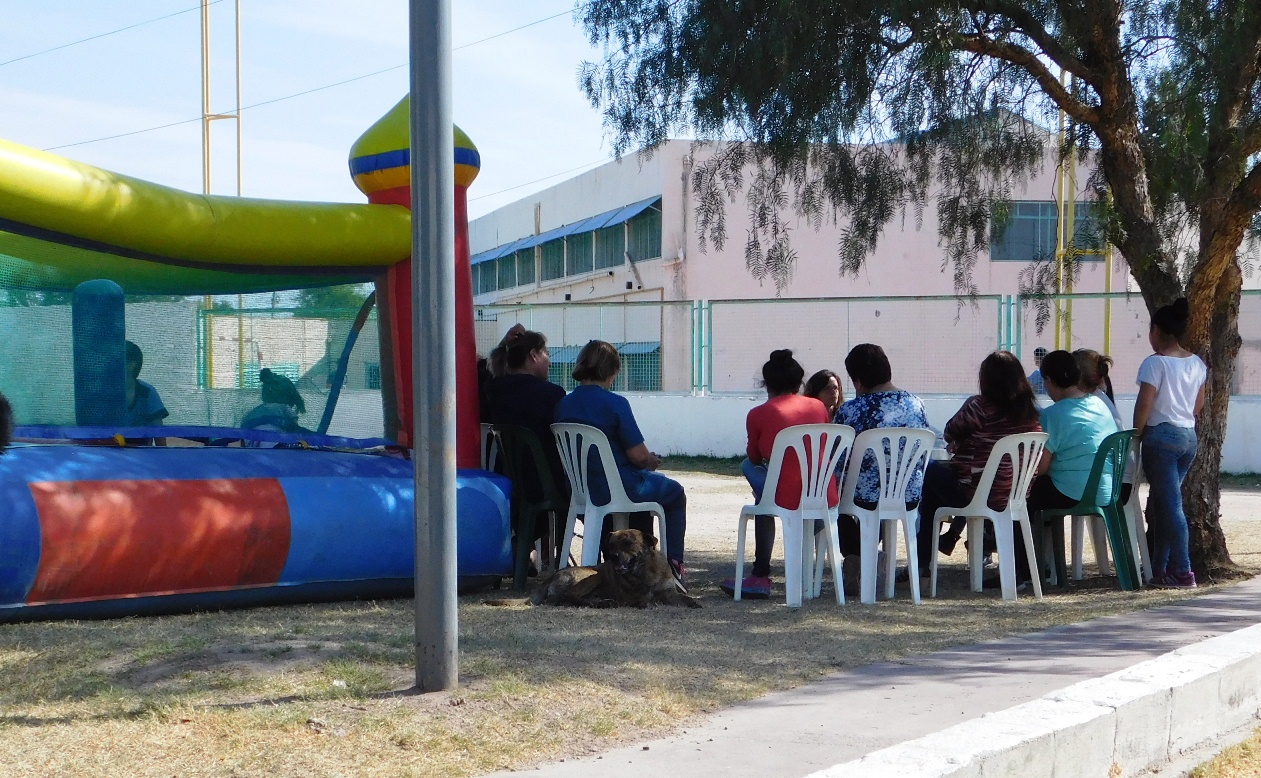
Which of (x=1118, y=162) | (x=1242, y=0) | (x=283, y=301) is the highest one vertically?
(x=1242, y=0)

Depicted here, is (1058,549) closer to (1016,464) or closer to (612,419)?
(1016,464)

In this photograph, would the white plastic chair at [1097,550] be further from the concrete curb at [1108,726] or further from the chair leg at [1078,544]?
the concrete curb at [1108,726]

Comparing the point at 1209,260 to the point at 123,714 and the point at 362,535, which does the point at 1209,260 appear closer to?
the point at 362,535

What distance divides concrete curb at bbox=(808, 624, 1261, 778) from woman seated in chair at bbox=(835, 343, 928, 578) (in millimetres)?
2126

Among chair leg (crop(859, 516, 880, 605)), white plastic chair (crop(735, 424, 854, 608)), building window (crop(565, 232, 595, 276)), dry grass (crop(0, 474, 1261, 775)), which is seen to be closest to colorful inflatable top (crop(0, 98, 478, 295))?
dry grass (crop(0, 474, 1261, 775))

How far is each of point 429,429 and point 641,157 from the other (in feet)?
16.0

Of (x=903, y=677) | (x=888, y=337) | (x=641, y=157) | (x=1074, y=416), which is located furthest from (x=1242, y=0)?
(x=888, y=337)

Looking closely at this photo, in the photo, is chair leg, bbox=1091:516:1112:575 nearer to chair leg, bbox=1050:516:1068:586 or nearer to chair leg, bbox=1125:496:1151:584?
chair leg, bbox=1125:496:1151:584

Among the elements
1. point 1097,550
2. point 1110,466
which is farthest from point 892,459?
point 1097,550

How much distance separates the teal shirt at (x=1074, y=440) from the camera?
7684 millimetres

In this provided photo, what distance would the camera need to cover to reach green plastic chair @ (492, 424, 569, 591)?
773cm

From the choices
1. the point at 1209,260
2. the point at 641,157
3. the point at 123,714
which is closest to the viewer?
the point at 123,714

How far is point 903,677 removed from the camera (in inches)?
203

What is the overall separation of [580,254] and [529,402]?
28623 millimetres
